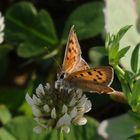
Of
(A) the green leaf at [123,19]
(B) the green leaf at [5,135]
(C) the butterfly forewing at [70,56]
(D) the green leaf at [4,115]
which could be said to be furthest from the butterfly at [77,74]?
(D) the green leaf at [4,115]

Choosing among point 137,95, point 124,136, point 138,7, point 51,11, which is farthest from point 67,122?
point 51,11

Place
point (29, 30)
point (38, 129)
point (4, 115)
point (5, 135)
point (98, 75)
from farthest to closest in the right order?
point (29, 30) → point (4, 115) → point (5, 135) → point (38, 129) → point (98, 75)

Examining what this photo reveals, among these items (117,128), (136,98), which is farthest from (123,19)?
(136,98)

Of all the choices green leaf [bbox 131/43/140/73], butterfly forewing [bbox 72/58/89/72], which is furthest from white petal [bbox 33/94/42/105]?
green leaf [bbox 131/43/140/73]

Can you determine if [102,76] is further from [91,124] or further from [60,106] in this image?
[91,124]

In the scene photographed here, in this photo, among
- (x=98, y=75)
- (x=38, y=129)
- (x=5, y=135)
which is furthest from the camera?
(x=5, y=135)

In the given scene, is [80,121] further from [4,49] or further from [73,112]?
[4,49]
